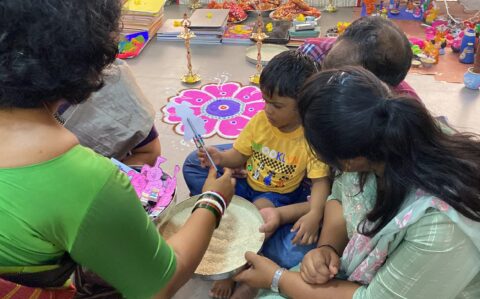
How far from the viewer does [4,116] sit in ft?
2.26

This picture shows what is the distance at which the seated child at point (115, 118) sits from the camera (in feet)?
4.42

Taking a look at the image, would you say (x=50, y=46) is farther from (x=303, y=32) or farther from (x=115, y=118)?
(x=303, y=32)

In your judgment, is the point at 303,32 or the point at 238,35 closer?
the point at 303,32

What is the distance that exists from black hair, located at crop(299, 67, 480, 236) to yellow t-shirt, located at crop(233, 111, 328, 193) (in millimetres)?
551

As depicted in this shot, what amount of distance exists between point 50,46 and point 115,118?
→ 2.52 ft

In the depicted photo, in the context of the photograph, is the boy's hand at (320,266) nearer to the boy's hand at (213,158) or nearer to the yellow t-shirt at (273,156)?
the yellow t-shirt at (273,156)

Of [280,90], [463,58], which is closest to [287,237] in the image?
[280,90]

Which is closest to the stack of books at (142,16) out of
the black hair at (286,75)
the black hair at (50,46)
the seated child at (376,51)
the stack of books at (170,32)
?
the stack of books at (170,32)

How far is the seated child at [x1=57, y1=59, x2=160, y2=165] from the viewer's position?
135 centimetres

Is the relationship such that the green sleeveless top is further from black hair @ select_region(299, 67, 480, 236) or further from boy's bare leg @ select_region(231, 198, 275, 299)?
boy's bare leg @ select_region(231, 198, 275, 299)

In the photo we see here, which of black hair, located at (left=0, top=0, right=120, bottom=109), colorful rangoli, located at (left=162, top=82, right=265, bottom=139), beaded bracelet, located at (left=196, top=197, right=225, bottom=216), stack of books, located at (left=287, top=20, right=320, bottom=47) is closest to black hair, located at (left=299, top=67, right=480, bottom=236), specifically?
beaded bracelet, located at (left=196, top=197, right=225, bottom=216)

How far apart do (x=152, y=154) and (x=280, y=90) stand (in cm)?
55

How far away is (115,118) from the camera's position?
1400mm

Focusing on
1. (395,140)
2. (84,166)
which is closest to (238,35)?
(395,140)
